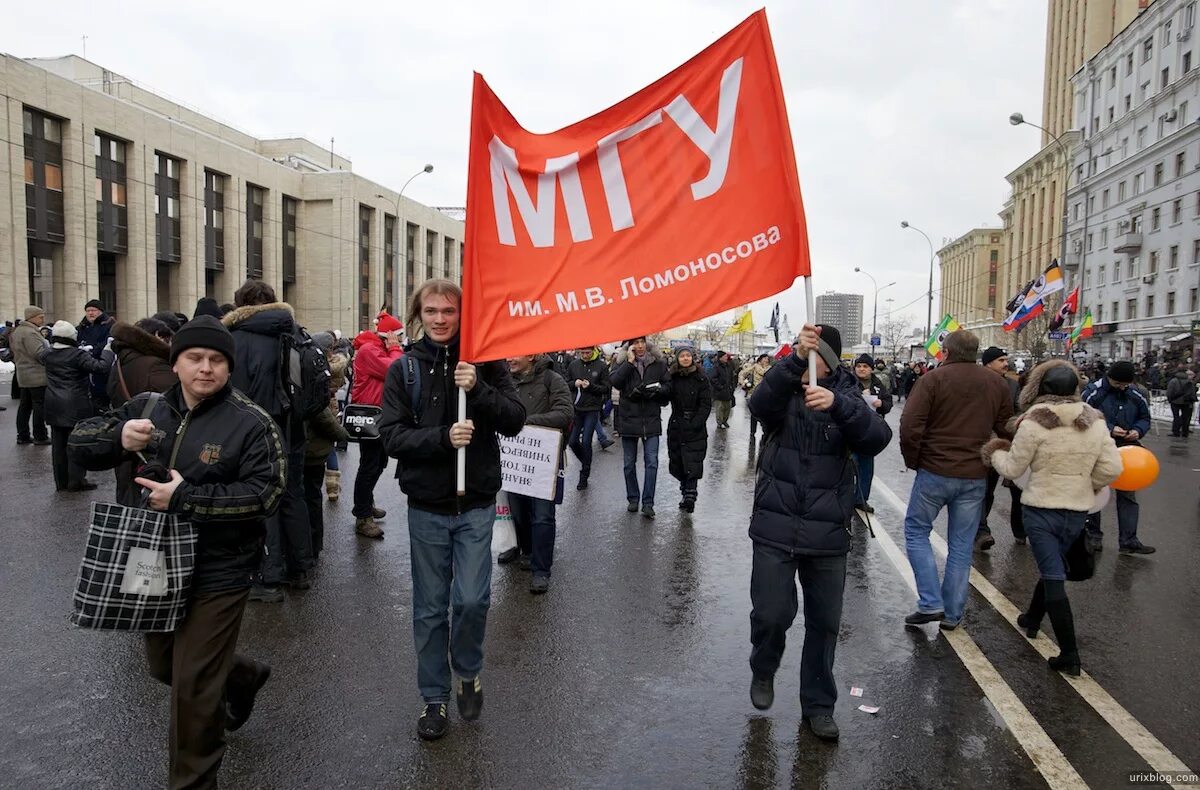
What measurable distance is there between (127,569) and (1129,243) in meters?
68.3

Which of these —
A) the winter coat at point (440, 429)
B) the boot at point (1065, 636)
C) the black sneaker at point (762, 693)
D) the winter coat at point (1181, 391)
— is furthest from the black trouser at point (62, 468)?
the winter coat at point (1181, 391)

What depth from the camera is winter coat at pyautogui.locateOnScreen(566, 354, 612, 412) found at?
11.4m

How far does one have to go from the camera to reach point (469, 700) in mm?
3775

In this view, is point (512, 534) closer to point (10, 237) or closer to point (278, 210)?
point (10, 237)

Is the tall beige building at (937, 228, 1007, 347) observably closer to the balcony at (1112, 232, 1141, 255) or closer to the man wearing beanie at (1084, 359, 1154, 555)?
the balcony at (1112, 232, 1141, 255)

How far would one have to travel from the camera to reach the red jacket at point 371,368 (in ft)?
24.6

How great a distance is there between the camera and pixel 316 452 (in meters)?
6.49

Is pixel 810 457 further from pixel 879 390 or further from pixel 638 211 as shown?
pixel 879 390

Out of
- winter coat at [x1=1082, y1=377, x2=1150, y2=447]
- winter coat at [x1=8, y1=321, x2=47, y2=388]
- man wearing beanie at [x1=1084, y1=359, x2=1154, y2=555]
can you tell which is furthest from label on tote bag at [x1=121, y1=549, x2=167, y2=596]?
winter coat at [x1=8, y1=321, x2=47, y2=388]

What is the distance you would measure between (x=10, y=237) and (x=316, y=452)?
38.2 metres

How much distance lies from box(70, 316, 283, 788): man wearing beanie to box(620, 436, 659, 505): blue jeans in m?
5.86

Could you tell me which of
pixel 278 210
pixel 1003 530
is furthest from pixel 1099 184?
pixel 1003 530

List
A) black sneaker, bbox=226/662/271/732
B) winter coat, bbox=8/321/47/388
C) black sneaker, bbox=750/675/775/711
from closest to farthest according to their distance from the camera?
black sneaker, bbox=226/662/271/732, black sneaker, bbox=750/675/775/711, winter coat, bbox=8/321/47/388

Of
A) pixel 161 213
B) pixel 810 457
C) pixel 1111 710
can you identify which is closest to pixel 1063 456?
pixel 1111 710
